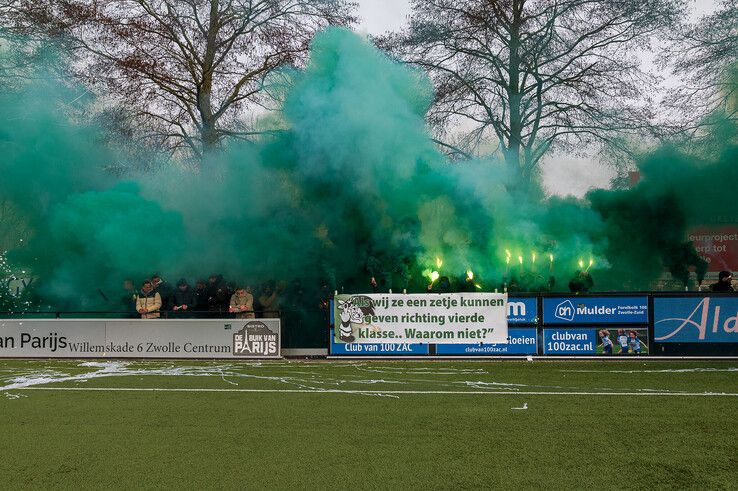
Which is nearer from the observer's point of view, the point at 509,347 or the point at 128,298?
the point at 509,347

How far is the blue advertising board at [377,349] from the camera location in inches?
672

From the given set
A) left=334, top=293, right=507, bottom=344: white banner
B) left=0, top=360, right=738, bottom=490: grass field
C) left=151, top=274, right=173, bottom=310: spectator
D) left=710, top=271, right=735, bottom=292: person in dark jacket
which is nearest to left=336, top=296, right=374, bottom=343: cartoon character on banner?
left=334, top=293, right=507, bottom=344: white banner

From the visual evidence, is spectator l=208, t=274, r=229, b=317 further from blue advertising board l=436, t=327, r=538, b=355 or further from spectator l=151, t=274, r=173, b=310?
blue advertising board l=436, t=327, r=538, b=355

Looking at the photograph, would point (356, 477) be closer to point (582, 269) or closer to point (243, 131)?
point (582, 269)

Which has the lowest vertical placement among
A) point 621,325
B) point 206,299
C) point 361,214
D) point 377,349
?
point 377,349

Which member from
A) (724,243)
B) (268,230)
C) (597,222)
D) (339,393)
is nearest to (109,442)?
(339,393)

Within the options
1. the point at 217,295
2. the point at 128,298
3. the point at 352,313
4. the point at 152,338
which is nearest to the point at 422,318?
the point at 352,313

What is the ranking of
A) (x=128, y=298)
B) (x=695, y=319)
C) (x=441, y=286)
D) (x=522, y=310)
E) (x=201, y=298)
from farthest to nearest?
(x=128, y=298)
(x=201, y=298)
(x=441, y=286)
(x=522, y=310)
(x=695, y=319)

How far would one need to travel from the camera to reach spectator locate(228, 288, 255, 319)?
17.9 meters

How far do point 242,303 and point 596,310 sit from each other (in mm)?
8010

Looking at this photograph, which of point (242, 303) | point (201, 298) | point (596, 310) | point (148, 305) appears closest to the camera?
point (596, 310)

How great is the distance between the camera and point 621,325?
16.5m

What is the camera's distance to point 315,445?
7500 millimetres

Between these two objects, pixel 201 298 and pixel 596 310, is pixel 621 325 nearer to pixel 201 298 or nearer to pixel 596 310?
pixel 596 310
